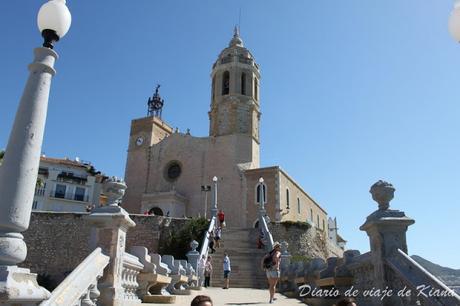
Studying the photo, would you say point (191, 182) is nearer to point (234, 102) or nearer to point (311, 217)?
point (234, 102)

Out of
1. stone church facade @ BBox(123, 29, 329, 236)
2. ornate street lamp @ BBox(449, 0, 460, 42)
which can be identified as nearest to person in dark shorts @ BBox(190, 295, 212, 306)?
ornate street lamp @ BBox(449, 0, 460, 42)

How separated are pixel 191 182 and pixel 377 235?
27.9 m

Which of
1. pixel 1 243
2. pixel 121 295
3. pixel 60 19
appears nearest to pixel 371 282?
pixel 121 295

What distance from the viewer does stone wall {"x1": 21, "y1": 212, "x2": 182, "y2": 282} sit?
2381 cm

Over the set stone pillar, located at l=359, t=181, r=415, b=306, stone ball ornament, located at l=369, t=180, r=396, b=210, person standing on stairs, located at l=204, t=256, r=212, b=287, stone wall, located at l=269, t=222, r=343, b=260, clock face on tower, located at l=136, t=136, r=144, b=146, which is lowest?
person standing on stairs, located at l=204, t=256, r=212, b=287

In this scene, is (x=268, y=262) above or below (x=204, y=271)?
above

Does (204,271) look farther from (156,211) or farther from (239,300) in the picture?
(156,211)

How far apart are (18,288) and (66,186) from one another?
43.3 meters

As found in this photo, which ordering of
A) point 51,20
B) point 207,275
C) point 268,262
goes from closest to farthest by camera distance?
point 51,20 → point 268,262 → point 207,275

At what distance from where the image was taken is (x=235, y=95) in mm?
34062

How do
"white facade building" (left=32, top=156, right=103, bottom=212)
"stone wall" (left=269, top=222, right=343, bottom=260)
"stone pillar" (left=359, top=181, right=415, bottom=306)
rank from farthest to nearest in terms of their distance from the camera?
"white facade building" (left=32, top=156, right=103, bottom=212)
"stone wall" (left=269, top=222, right=343, bottom=260)
"stone pillar" (left=359, top=181, right=415, bottom=306)

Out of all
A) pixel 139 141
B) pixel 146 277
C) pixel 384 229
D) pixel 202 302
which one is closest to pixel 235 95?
pixel 139 141

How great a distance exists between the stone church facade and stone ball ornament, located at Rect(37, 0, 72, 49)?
84.5ft

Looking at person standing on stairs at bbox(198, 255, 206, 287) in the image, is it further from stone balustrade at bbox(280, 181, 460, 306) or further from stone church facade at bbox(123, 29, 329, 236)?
stone church facade at bbox(123, 29, 329, 236)
